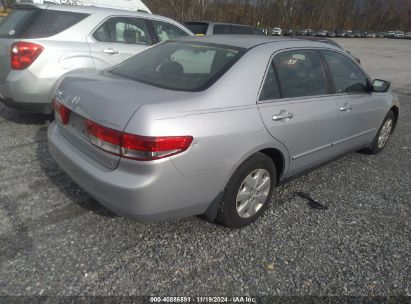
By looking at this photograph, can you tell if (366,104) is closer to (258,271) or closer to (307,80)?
(307,80)

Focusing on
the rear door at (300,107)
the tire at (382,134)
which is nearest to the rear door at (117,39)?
the rear door at (300,107)

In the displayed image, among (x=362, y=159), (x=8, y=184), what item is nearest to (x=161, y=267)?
(x=8, y=184)

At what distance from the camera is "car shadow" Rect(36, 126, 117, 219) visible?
112 inches

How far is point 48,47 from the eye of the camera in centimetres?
408

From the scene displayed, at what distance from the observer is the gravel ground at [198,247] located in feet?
7.07

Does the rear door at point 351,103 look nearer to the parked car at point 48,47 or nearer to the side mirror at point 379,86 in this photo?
the side mirror at point 379,86

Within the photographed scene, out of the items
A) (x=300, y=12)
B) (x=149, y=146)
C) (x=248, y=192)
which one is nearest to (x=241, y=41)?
(x=248, y=192)

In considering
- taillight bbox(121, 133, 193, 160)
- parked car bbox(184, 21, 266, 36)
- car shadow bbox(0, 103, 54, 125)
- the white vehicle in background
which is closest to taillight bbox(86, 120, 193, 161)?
taillight bbox(121, 133, 193, 160)

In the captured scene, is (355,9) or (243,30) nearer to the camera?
(243,30)

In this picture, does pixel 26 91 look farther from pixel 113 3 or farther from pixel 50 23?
pixel 113 3

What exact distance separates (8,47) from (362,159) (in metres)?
4.89

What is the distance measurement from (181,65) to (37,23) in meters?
2.56

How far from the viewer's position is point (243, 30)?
1040cm

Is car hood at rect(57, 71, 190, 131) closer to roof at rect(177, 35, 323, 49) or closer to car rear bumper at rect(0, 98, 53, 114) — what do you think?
roof at rect(177, 35, 323, 49)
